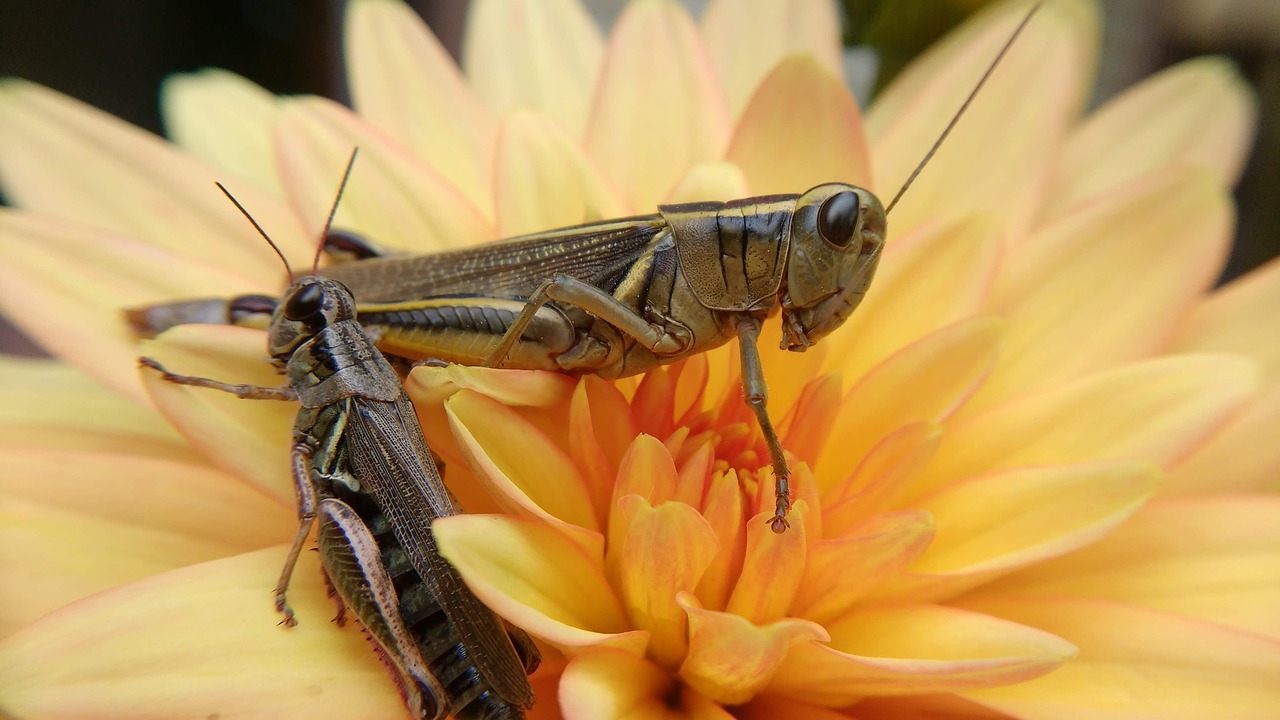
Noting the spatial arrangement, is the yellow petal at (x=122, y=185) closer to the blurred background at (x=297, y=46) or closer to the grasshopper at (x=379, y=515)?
the grasshopper at (x=379, y=515)

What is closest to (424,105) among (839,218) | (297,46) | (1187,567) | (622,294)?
(622,294)

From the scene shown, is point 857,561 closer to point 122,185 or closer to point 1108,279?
point 1108,279

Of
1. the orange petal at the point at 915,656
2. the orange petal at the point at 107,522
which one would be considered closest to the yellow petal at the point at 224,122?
the orange petal at the point at 107,522

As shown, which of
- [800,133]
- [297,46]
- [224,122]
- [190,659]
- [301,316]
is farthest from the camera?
[297,46]

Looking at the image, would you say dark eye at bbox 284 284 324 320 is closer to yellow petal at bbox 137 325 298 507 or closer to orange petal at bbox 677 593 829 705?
yellow petal at bbox 137 325 298 507

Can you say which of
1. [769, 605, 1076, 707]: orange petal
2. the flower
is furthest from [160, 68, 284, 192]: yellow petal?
[769, 605, 1076, 707]: orange petal
